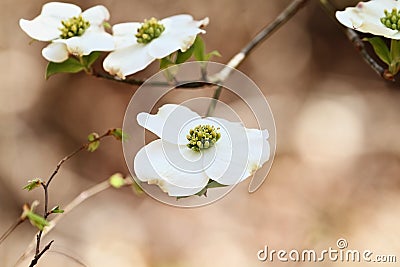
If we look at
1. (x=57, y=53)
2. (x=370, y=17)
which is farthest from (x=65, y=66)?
(x=370, y=17)

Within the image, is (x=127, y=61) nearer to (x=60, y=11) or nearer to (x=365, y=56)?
(x=60, y=11)

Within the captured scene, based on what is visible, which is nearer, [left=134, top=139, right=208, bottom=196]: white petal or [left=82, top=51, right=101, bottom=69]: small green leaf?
[left=134, top=139, right=208, bottom=196]: white petal

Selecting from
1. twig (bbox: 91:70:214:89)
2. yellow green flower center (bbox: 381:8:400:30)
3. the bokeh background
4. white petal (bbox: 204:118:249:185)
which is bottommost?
the bokeh background

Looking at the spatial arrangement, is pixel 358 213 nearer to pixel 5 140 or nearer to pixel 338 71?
pixel 338 71

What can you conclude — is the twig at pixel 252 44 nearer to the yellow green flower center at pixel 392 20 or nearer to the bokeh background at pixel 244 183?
the yellow green flower center at pixel 392 20

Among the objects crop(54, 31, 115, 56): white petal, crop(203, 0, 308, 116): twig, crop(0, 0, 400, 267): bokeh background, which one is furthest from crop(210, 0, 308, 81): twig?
crop(0, 0, 400, 267): bokeh background

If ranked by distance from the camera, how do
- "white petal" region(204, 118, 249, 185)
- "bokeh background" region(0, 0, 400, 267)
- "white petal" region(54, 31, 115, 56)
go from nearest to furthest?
"white petal" region(204, 118, 249, 185)
"white petal" region(54, 31, 115, 56)
"bokeh background" region(0, 0, 400, 267)

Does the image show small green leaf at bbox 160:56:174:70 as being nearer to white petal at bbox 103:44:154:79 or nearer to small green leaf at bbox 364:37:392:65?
white petal at bbox 103:44:154:79

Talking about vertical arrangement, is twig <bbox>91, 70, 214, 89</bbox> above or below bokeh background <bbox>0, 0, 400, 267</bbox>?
above

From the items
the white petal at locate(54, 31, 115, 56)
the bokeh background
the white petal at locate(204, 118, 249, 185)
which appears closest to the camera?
the white petal at locate(204, 118, 249, 185)
